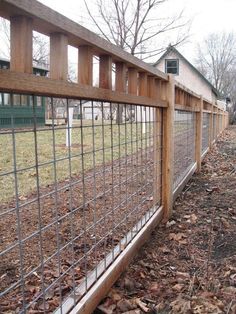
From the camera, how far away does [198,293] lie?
2.47 m

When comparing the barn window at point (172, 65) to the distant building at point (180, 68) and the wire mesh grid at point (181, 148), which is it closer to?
the distant building at point (180, 68)

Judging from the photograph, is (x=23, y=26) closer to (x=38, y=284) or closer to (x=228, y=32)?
(x=38, y=284)

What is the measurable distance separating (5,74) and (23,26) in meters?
0.21

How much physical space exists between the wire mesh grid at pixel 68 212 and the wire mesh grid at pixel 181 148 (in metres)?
0.80

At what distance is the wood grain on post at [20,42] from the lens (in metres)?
1.37

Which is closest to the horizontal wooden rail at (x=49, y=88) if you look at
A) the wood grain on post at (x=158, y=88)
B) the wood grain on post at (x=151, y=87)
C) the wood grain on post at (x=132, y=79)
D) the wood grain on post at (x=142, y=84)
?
the wood grain on post at (x=132, y=79)

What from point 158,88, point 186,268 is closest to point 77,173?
point 158,88

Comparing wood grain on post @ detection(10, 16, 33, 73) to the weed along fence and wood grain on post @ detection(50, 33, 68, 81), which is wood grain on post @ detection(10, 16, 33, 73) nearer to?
the weed along fence

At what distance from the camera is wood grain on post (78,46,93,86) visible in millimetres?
1946

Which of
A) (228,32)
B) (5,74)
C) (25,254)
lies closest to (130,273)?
(25,254)

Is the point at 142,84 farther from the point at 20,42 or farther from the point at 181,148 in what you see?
the point at 181,148

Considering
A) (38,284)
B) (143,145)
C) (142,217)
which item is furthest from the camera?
(143,145)

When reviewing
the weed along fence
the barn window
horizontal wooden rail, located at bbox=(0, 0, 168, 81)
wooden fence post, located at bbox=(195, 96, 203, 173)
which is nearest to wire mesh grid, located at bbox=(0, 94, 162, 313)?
the weed along fence

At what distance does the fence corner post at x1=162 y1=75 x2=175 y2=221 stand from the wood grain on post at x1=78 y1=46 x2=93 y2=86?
2.00 m
